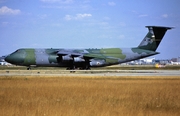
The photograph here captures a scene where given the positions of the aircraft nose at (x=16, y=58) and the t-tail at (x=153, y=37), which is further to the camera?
the t-tail at (x=153, y=37)

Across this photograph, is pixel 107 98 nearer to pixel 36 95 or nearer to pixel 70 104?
pixel 70 104

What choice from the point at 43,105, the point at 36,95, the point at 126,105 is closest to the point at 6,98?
the point at 36,95

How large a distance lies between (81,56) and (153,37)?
481 inches

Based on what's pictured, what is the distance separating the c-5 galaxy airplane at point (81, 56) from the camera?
53.1m

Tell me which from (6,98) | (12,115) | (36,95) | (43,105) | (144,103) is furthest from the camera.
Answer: (36,95)

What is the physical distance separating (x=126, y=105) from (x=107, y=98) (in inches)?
92.5

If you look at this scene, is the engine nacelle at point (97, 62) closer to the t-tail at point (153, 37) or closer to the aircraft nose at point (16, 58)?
the t-tail at point (153, 37)

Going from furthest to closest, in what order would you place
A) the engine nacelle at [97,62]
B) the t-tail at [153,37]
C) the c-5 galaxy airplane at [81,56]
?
1. the t-tail at [153,37]
2. the engine nacelle at [97,62]
3. the c-5 galaxy airplane at [81,56]

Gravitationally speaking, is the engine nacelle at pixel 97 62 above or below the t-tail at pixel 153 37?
below

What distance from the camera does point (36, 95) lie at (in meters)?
18.9

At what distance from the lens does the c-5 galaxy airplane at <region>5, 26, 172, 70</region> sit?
53062 mm

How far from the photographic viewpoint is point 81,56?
53.0 m

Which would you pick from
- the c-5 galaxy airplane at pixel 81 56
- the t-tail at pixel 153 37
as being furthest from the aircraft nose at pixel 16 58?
the t-tail at pixel 153 37

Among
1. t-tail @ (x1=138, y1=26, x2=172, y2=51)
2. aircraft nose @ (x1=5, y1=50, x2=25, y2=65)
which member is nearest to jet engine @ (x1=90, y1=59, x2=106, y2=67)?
t-tail @ (x1=138, y1=26, x2=172, y2=51)
